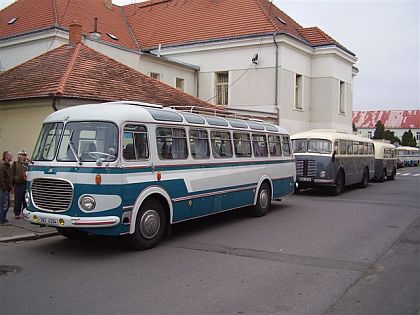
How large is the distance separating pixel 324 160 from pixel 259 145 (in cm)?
655

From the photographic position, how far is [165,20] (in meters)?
35.7

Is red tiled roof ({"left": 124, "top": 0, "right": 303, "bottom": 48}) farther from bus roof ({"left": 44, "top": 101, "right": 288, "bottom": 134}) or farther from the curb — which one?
the curb

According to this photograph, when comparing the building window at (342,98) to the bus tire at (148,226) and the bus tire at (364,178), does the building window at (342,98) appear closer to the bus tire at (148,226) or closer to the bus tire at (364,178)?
the bus tire at (364,178)

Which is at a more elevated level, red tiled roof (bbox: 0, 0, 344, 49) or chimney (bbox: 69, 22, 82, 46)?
red tiled roof (bbox: 0, 0, 344, 49)

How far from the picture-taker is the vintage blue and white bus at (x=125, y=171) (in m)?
8.33

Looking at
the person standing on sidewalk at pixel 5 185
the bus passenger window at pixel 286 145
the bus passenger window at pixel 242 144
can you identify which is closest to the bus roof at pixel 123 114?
the bus passenger window at pixel 242 144

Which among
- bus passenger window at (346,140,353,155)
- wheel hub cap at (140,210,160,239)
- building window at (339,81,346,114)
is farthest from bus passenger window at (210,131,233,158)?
building window at (339,81,346,114)

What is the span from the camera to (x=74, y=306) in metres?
5.82

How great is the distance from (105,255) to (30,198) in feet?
5.79

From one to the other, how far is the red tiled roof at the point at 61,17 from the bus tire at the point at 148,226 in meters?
17.5

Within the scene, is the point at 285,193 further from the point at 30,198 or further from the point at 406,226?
the point at 30,198

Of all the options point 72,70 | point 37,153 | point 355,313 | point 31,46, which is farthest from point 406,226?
point 31,46

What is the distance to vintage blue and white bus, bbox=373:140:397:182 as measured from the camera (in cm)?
2883

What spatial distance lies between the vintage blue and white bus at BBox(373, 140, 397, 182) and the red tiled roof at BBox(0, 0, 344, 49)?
8040mm
